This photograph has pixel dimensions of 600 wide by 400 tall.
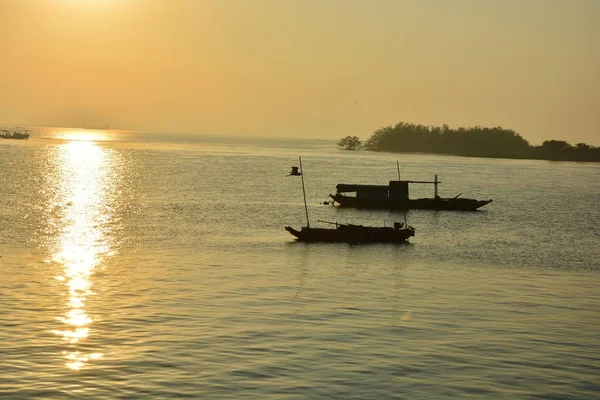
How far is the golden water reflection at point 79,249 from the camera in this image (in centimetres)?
3222

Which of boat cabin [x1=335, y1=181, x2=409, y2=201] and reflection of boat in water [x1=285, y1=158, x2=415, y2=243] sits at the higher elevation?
boat cabin [x1=335, y1=181, x2=409, y2=201]

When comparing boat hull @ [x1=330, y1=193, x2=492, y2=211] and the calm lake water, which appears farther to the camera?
boat hull @ [x1=330, y1=193, x2=492, y2=211]

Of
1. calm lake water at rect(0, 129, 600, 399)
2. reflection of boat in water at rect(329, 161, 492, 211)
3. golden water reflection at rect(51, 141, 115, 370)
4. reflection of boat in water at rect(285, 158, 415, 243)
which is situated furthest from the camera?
reflection of boat in water at rect(329, 161, 492, 211)

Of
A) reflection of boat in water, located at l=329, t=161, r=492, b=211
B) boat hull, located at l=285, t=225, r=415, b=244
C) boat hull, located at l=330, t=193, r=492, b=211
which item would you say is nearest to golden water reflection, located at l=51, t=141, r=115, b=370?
boat hull, located at l=285, t=225, r=415, b=244

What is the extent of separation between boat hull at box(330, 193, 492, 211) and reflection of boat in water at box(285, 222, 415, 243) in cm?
3412

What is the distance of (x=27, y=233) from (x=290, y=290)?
27400 millimetres

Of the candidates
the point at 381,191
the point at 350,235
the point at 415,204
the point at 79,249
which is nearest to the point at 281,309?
the point at 79,249

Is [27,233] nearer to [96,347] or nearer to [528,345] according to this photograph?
[96,347]

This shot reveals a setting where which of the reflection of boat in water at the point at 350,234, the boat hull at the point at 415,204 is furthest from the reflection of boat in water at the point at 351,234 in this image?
the boat hull at the point at 415,204

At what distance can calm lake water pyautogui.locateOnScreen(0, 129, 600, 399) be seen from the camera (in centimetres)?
2777

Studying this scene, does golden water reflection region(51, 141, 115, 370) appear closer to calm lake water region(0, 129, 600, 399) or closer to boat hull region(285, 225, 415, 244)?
calm lake water region(0, 129, 600, 399)

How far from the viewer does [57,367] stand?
28172 millimetres

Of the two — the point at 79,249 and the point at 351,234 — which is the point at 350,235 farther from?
the point at 79,249

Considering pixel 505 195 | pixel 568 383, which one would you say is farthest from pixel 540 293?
pixel 505 195
